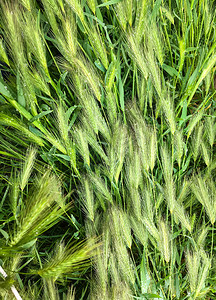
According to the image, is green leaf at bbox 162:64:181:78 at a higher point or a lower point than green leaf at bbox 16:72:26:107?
lower

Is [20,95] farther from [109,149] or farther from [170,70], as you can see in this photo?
[170,70]

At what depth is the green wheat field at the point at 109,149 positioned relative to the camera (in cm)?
85

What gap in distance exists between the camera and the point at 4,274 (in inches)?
32.0

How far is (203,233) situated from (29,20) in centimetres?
86

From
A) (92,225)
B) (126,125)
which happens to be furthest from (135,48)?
(92,225)

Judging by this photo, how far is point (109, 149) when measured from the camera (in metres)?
0.90

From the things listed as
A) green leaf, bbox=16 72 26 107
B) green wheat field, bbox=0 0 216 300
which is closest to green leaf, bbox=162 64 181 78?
green wheat field, bbox=0 0 216 300

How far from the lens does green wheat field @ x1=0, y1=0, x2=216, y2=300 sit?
85cm

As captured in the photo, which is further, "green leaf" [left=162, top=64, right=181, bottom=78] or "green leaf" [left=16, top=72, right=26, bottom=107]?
"green leaf" [left=162, top=64, right=181, bottom=78]

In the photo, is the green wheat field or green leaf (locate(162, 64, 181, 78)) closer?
the green wheat field

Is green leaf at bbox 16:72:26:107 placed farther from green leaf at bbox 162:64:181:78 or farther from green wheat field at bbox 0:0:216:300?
green leaf at bbox 162:64:181:78

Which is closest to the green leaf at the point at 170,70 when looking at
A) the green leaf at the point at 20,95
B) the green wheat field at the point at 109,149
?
the green wheat field at the point at 109,149

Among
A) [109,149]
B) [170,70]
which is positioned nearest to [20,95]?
[109,149]

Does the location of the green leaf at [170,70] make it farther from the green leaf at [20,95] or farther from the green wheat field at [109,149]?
the green leaf at [20,95]
